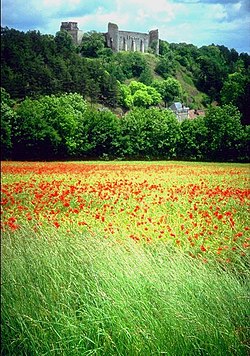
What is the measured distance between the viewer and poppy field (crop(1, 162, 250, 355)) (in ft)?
8.30

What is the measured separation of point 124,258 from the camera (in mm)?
2703

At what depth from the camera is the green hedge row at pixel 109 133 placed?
2.35m

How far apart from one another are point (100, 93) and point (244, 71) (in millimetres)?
1127

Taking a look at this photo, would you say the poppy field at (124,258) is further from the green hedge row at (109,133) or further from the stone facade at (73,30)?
the stone facade at (73,30)

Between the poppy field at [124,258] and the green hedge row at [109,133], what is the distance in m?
0.08

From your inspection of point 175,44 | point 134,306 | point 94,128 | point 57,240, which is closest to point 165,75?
point 175,44

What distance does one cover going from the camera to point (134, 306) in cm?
273

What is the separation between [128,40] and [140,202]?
1075 millimetres

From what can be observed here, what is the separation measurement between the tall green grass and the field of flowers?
105 millimetres

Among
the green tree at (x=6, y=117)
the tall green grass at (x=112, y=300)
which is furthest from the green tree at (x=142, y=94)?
the tall green grass at (x=112, y=300)

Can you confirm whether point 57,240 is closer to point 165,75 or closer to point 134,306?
point 134,306

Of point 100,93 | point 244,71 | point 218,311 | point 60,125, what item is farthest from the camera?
point 244,71

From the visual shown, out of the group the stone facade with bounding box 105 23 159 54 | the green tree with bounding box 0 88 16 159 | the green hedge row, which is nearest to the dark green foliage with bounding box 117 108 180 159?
the green hedge row

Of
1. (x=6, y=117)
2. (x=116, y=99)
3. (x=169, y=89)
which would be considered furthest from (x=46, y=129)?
(x=169, y=89)
